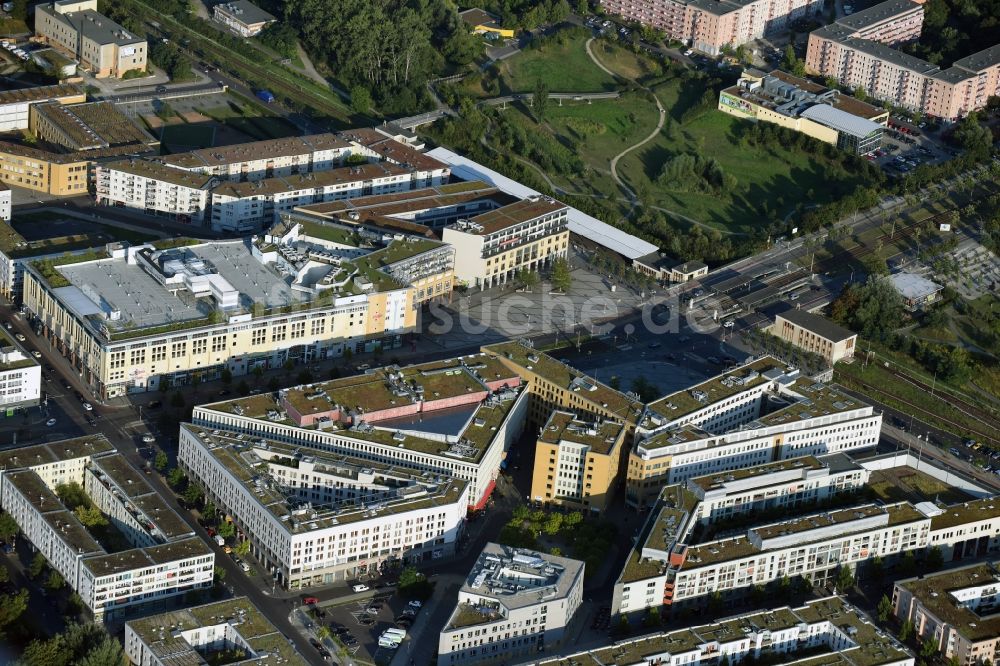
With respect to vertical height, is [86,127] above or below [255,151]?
above

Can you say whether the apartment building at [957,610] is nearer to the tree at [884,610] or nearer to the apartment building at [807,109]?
the tree at [884,610]

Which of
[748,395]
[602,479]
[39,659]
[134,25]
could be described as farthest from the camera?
[134,25]

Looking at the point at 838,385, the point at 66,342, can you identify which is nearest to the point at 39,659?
the point at 66,342

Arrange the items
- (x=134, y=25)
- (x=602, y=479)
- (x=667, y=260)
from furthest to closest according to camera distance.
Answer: (x=134, y=25), (x=667, y=260), (x=602, y=479)

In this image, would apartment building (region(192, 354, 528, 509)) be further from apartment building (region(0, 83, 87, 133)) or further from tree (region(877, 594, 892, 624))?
apartment building (region(0, 83, 87, 133))

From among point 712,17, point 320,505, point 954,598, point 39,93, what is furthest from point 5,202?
point 954,598

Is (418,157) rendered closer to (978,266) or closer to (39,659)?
(978,266)

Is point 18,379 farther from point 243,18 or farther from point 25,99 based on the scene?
point 243,18
